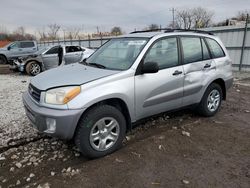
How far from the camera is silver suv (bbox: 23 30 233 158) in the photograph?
2.96 metres

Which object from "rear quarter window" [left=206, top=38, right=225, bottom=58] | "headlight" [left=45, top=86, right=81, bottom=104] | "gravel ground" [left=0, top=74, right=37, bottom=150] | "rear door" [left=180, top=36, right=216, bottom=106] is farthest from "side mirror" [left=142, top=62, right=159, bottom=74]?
"gravel ground" [left=0, top=74, right=37, bottom=150]

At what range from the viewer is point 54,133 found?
295 cm

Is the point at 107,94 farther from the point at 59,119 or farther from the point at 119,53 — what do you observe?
the point at 119,53

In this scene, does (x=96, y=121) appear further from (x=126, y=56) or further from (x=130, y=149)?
Result: (x=126, y=56)

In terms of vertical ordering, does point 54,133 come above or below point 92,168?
above

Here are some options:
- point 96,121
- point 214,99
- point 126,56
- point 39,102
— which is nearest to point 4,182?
point 39,102

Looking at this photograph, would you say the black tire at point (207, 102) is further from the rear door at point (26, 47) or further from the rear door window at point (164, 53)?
the rear door at point (26, 47)

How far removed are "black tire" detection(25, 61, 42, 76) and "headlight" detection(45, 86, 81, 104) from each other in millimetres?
9309

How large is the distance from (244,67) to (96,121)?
10.6 m

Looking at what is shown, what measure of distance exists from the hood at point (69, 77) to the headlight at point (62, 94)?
86 mm

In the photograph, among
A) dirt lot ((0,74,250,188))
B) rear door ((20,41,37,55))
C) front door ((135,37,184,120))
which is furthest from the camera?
rear door ((20,41,37,55))

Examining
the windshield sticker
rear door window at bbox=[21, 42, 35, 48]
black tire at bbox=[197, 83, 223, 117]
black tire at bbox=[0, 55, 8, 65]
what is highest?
rear door window at bbox=[21, 42, 35, 48]

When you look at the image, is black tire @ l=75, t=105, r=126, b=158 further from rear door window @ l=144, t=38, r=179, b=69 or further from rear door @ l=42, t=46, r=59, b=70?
rear door @ l=42, t=46, r=59, b=70

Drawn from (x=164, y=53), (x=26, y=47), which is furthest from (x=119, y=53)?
(x=26, y=47)
